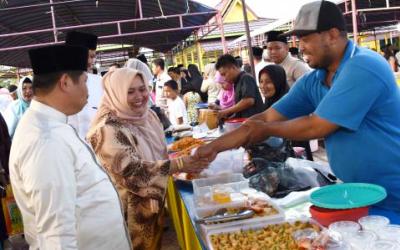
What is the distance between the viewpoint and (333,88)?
1.57 metres

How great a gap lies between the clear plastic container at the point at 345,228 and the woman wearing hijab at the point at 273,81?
101 inches

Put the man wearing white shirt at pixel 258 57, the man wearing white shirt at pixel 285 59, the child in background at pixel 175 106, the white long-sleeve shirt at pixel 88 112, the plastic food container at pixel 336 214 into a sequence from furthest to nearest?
the man wearing white shirt at pixel 258 57 < the child in background at pixel 175 106 < the man wearing white shirt at pixel 285 59 < the white long-sleeve shirt at pixel 88 112 < the plastic food container at pixel 336 214

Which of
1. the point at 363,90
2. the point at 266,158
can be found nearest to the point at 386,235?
the point at 363,90

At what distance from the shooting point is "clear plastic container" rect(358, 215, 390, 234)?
128 centimetres

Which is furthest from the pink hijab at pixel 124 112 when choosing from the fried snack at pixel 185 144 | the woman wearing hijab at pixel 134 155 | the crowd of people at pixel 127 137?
the fried snack at pixel 185 144

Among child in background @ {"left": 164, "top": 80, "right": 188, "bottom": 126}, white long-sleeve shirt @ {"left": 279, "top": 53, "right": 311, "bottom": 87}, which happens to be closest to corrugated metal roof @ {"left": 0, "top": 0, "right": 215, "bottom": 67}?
child in background @ {"left": 164, "top": 80, "right": 188, "bottom": 126}

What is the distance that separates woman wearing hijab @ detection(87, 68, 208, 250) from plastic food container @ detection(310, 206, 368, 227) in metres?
0.91

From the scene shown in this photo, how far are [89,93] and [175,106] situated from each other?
7.70 feet

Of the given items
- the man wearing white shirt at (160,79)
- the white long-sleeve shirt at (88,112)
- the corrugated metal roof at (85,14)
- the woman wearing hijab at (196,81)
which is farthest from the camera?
the corrugated metal roof at (85,14)

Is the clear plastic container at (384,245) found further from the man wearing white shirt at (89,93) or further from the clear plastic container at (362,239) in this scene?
the man wearing white shirt at (89,93)

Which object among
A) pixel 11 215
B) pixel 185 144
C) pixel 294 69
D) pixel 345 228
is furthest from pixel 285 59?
pixel 11 215

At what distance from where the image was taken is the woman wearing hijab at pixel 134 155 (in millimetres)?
2139

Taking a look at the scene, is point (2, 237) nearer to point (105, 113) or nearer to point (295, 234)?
point (105, 113)

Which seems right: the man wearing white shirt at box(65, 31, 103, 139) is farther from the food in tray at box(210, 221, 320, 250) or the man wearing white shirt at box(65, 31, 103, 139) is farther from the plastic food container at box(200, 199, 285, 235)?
the food in tray at box(210, 221, 320, 250)
